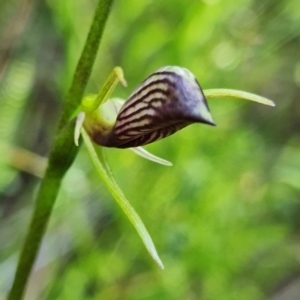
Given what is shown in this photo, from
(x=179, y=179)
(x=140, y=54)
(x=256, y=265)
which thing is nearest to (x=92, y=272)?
(x=179, y=179)

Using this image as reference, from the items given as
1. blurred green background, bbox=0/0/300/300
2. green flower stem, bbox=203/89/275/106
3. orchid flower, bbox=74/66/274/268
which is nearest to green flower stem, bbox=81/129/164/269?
orchid flower, bbox=74/66/274/268

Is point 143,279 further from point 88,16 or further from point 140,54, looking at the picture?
point 88,16

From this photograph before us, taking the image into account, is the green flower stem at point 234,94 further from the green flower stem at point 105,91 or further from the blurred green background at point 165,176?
the blurred green background at point 165,176

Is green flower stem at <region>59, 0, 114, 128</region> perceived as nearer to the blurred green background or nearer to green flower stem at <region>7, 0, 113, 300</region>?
green flower stem at <region>7, 0, 113, 300</region>

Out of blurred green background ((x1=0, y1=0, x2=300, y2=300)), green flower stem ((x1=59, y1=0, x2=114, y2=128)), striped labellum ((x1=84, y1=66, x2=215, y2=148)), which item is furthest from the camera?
blurred green background ((x1=0, y1=0, x2=300, y2=300))

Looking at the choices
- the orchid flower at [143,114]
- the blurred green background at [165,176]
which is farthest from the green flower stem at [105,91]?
the blurred green background at [165,176]

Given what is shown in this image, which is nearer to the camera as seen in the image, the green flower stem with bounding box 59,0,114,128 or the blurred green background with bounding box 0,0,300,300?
the green flower stem with bounding box 59,0,114,128
